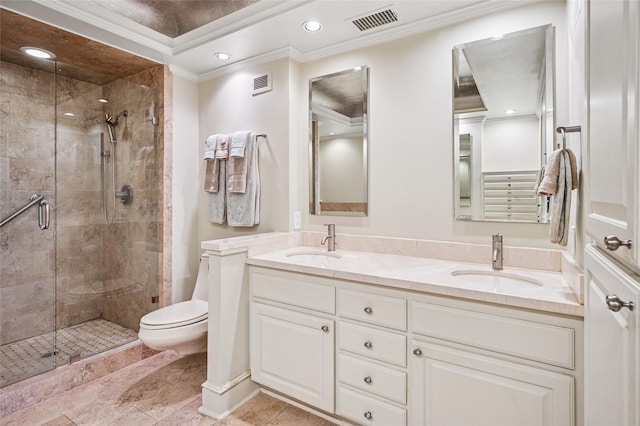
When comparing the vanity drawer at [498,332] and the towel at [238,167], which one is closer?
the vanity drawer at [498,332]

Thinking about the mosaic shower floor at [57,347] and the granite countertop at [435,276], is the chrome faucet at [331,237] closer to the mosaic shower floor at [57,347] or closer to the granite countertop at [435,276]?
the granite countertop at [435,276]

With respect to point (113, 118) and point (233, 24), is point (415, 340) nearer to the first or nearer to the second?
point (233, 24)

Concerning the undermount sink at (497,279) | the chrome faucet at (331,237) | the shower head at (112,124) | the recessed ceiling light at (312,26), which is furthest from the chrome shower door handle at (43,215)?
the undermount sink at (497,279)

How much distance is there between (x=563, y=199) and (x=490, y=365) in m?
0.71

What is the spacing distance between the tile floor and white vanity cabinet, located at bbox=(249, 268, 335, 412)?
0.15m

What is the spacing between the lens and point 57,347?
91.5 inches

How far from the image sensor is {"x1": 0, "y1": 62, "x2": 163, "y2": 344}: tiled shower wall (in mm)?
2482

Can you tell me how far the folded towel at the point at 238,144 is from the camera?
7.92ft

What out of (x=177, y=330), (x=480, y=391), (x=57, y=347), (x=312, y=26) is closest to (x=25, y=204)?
(x=57, y=347)

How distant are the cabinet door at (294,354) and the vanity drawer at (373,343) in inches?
3.0

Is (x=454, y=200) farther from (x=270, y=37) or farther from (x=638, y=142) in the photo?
(x=270, y=37)

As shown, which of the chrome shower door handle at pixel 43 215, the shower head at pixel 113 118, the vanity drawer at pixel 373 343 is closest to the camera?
the vanity drawer at pixel 373 343

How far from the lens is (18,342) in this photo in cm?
245

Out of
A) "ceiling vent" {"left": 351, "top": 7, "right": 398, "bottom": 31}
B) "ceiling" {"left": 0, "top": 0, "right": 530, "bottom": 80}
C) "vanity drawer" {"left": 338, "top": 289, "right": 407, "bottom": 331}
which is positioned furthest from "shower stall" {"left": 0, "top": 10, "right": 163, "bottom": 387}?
"vanity drawer" {"left": 338, "top": 289, "right": 407, "bottom": 331}
